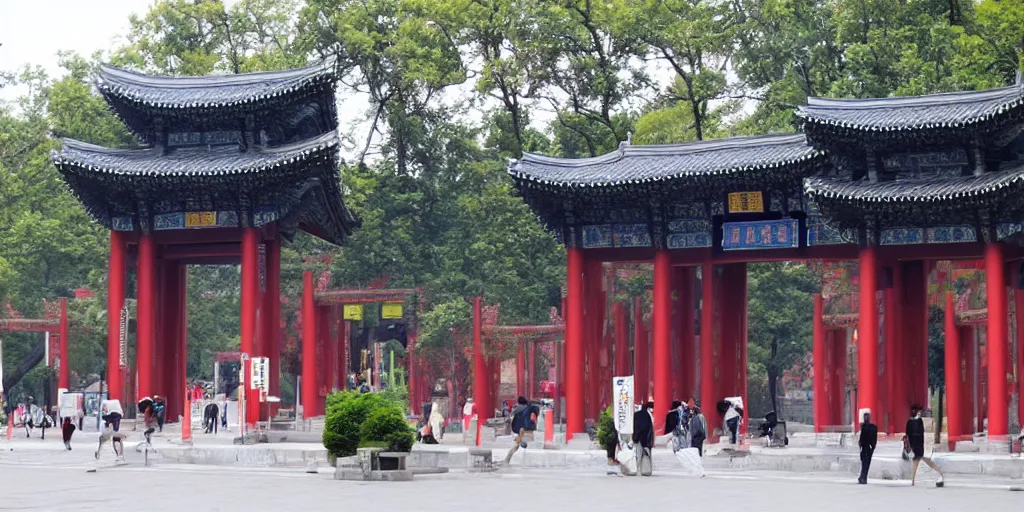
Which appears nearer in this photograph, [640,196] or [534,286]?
[640,196]

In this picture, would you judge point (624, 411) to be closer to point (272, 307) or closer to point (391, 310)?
point (272, 307)

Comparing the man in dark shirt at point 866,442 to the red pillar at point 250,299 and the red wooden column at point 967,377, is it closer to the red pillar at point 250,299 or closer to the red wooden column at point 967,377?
the red wooden column at point 967,377

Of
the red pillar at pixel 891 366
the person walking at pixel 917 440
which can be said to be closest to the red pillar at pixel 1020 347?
the red pillar at pixel 891 366

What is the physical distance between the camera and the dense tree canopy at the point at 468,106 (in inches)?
2124

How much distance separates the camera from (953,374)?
37.0 m

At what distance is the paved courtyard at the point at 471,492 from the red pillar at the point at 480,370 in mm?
16501

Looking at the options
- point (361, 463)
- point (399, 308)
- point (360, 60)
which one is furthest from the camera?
point (360, 60)

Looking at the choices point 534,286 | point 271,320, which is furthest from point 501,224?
point 271,320

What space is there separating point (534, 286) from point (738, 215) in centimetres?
1584

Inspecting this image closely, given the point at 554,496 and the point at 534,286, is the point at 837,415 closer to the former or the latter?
the point at 534,286

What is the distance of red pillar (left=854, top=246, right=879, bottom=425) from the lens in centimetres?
3572

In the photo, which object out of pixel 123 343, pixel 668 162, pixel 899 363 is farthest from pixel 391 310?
pixel 899 363

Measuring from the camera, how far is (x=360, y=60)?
188 ft

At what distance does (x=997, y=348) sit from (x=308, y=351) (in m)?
18.5
